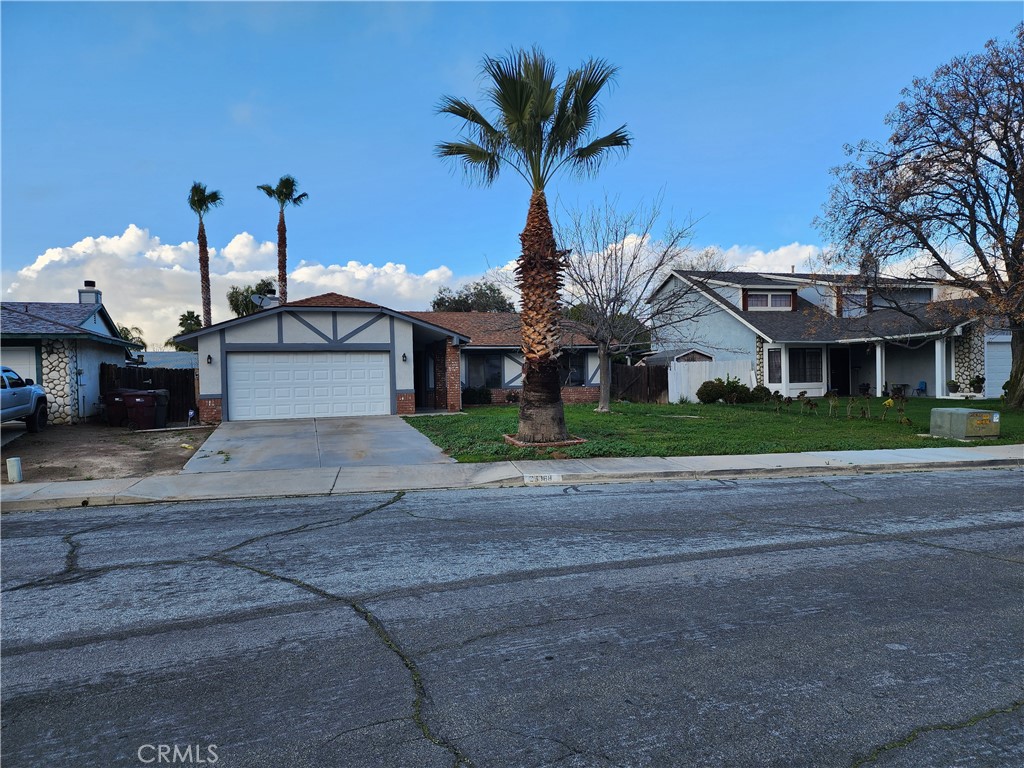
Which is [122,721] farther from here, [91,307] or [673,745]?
[91,307]

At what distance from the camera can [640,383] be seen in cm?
2870

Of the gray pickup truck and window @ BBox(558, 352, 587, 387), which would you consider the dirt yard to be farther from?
window @ BBox(558, 352, 587, 387)

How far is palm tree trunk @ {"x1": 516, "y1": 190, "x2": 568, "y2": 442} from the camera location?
13.5 metres

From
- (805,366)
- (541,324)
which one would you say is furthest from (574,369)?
(541,324)

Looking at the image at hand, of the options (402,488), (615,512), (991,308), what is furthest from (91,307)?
(991,308)

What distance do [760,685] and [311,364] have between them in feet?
65.9

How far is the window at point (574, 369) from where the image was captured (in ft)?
96.6

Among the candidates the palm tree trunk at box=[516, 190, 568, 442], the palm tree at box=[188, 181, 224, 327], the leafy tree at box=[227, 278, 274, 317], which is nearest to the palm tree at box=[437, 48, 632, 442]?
the palm tree trunk at box=[516, 190, 568, 442]

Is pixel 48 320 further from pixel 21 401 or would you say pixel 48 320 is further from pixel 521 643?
pixel 521 643

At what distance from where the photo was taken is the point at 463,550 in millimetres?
6234

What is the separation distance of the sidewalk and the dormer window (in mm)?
19054

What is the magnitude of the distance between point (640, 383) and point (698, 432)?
13.1m

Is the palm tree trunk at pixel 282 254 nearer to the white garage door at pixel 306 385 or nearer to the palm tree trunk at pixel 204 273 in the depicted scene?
the palm tree trunk at pixel 204 273

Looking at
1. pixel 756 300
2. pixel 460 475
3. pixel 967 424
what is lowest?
pixel 460 475
